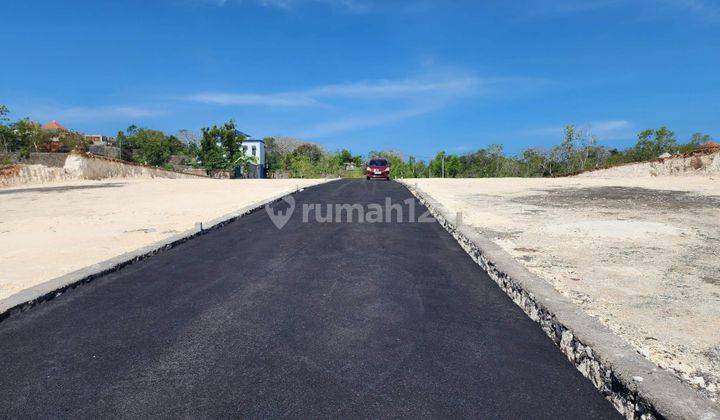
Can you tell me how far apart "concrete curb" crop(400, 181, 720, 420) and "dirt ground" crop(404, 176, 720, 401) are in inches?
6.0

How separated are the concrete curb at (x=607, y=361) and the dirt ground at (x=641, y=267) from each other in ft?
0.50

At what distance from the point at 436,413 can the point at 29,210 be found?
11.5 meters

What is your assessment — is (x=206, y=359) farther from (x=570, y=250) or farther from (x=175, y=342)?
(x=570, y=250)

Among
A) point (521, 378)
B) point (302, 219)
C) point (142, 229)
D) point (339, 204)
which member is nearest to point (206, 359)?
point (521, 378)

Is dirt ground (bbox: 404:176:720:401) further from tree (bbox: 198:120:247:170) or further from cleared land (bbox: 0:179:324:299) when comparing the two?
tree (bbox: 198:120:247:170)

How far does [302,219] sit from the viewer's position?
875 centimetres

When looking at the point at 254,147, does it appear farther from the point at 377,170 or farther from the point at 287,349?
the point at 287,349

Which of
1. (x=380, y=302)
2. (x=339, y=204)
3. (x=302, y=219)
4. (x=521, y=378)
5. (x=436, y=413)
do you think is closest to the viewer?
(x=436, y=413)

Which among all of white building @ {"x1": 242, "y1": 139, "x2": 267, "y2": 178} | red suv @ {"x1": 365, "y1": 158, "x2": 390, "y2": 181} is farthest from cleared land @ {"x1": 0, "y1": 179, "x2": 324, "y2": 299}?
white building @ {"x1": 242, "y1": 139, "x2": 267, "y2": 178}

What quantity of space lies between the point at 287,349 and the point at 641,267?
380cm

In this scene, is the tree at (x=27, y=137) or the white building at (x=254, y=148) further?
the white building at (x=254, y=148)

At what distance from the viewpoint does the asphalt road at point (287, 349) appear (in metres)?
2.15

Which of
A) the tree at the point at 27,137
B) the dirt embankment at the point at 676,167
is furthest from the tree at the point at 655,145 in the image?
the tree at the point at 27,137

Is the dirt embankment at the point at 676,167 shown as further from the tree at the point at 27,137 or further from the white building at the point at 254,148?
the tree at the point at 27,137
